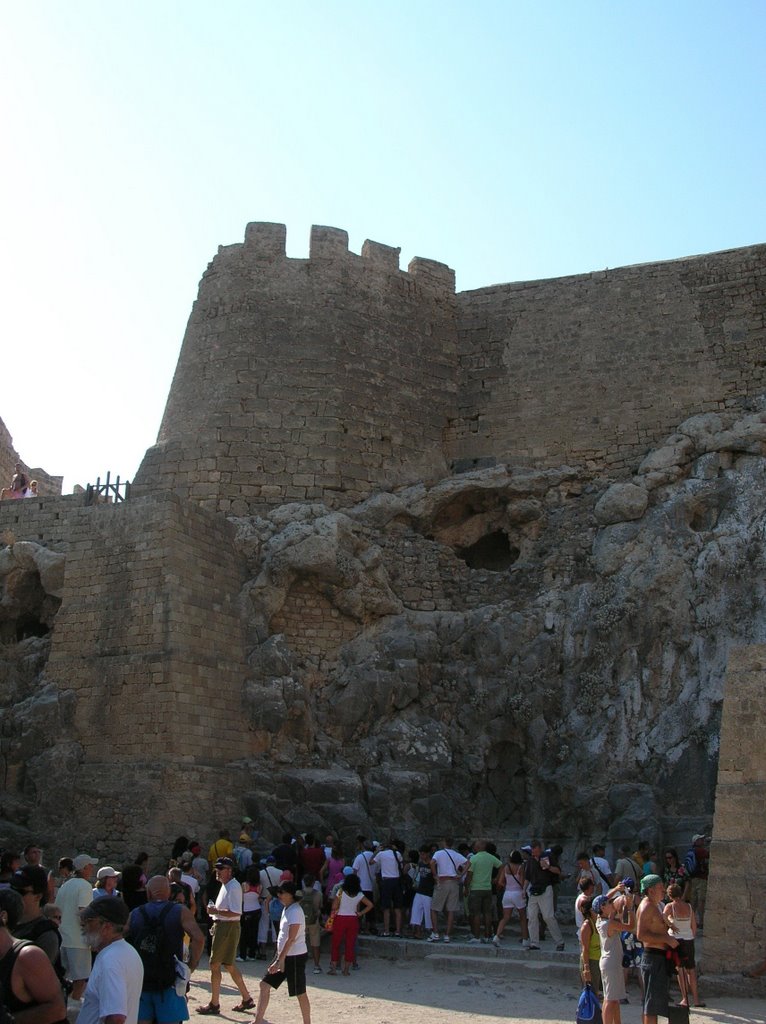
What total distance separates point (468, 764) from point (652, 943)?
7364 mm

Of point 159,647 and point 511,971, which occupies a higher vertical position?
point 159,647

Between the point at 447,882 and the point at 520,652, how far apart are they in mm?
4129

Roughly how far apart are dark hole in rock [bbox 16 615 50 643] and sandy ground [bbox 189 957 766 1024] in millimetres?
7089

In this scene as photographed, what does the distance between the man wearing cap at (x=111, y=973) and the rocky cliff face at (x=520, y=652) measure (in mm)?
8619

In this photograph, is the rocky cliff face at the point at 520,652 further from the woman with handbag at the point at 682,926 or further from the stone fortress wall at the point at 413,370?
the woman with handbag at the point at 682,926

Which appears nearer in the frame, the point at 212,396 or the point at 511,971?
the point at 511,971

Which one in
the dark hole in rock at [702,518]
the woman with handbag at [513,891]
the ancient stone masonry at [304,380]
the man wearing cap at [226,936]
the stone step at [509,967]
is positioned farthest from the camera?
the ancient stone masonry at [304,380]

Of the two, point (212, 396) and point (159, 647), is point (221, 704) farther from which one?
point (212, 396)

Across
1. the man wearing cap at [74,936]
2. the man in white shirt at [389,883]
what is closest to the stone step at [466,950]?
the man in white shirt at [389,883]

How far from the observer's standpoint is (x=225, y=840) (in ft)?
38.1

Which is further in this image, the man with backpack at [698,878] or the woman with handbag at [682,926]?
the man with backpack at [698,878]

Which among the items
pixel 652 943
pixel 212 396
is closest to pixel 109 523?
pixel 212 396

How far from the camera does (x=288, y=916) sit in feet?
25.7

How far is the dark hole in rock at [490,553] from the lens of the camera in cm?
1731
